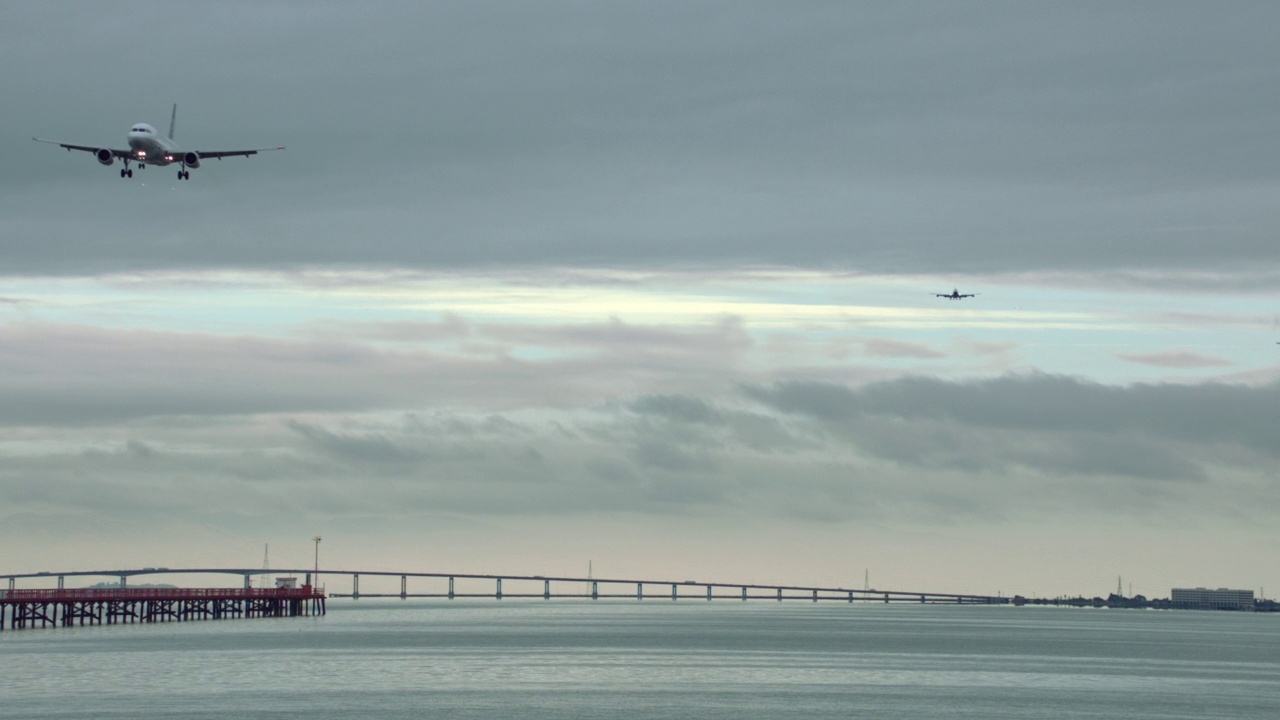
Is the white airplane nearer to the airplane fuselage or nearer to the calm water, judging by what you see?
the airplane fuselage

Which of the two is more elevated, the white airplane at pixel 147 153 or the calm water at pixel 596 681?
the white airplane at pixel 147 153

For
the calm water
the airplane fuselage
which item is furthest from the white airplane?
the calm water

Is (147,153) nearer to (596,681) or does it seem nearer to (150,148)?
(150,148)

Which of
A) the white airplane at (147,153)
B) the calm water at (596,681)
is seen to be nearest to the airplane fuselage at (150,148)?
the white airplane at (147,153)

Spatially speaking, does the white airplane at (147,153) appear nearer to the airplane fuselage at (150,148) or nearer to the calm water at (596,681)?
the airplane fuselage at (150,148)

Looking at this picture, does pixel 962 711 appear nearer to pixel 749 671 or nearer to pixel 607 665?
pixel 749 671

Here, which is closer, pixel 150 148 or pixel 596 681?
pixel 150 148

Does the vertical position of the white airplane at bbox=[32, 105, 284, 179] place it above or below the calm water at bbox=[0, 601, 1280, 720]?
above

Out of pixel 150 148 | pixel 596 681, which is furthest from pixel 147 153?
pixel 596 681

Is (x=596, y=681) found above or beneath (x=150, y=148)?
beneath

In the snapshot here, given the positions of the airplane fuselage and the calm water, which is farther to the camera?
the airplane fuselage

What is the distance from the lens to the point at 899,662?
531ft

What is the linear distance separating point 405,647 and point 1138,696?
89.1 meters

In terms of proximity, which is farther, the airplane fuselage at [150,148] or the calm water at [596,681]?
the airplane fuselage at [150,148]
